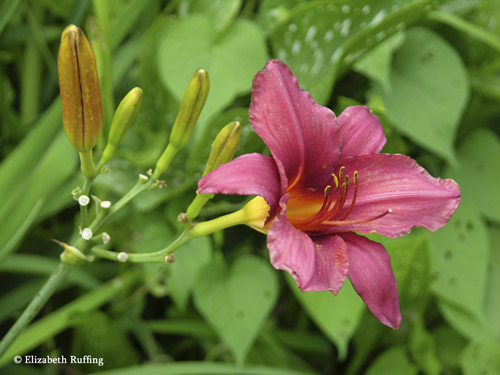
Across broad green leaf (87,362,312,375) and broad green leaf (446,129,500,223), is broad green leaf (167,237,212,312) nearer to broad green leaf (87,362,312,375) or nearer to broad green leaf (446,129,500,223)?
broad green leaf (87,362,312,375)

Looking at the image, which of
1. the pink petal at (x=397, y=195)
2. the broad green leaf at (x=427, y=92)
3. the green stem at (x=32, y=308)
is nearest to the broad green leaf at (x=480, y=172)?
the broad green leaf at (x=427, y=92)

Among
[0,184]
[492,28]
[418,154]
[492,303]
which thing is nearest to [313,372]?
[492,303]

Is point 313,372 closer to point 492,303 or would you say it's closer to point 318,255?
point 492,303

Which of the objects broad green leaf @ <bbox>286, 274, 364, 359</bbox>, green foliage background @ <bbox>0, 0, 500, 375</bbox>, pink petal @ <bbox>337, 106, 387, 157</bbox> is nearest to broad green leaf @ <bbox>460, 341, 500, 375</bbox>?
green foliage background @ <bbox>0, 0, 500, 375</bbox>

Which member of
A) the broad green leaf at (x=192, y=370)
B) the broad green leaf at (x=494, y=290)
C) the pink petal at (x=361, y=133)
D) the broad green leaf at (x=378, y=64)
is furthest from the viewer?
the broad green leaf at (x=494, y=290)

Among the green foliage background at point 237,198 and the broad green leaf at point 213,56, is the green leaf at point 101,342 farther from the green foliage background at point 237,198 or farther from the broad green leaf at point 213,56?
the broad green leaf at point 213,56
